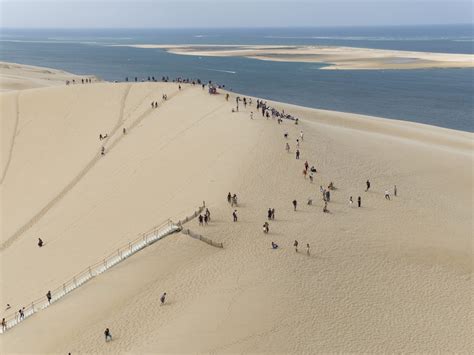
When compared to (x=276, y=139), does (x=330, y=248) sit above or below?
below

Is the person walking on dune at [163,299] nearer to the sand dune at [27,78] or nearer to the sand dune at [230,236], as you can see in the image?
the sand dune at [230,236]

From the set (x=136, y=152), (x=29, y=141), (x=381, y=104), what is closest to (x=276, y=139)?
(x=136, y=152)

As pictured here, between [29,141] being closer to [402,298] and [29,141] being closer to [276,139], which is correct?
[276,139]

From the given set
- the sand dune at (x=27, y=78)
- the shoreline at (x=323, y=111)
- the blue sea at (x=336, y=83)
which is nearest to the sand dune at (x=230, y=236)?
the shoreline at (x=323, y=111)

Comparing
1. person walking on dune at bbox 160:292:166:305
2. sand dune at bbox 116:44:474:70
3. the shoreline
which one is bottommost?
person walking on dune at bbox 160:292:166:305

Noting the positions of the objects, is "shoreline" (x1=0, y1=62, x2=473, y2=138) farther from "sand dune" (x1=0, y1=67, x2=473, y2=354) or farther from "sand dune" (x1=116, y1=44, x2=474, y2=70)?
"sand dune" (x1=116, y1=44, x2=474, y2=70)

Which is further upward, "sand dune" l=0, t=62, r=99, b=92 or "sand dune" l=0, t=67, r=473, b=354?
"sand dune" l=0, t=62, r=99, b=92

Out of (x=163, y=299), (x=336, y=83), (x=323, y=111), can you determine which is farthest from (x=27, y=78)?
(x=163, y=299)

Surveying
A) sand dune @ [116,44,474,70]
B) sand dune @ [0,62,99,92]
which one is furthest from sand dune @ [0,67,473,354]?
sand dune @ [116,44,474,70]
